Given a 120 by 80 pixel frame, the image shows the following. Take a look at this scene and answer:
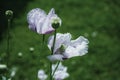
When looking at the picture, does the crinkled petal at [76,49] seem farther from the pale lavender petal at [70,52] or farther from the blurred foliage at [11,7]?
the blurred foliage at [11,7]

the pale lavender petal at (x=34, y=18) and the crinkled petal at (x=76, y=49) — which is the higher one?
the pale lavender petal at (x=34, y=18)

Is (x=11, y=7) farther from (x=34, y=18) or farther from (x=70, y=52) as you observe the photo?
(x=70, y=52)

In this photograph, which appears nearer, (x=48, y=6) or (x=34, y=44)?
(x=34, y=44)

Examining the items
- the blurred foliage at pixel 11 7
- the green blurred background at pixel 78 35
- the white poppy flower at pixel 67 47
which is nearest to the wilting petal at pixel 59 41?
the white poppy flower at pixel 67 47

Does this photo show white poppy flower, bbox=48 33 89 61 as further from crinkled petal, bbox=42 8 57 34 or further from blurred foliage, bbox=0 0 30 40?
blurred foliage, bbox=0 0 30 40

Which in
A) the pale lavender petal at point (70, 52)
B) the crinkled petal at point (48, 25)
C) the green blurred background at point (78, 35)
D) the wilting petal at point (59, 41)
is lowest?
the green blurred background at point (78, 35)

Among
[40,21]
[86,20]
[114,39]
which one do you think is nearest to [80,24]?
[86,20]

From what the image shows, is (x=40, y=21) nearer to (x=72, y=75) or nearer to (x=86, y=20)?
(x=72, y=75)

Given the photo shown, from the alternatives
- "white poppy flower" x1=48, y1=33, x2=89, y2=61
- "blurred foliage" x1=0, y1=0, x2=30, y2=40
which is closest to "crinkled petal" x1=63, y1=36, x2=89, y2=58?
"white poppy flower" x1=48, y1=33, x2=89, y2=61
